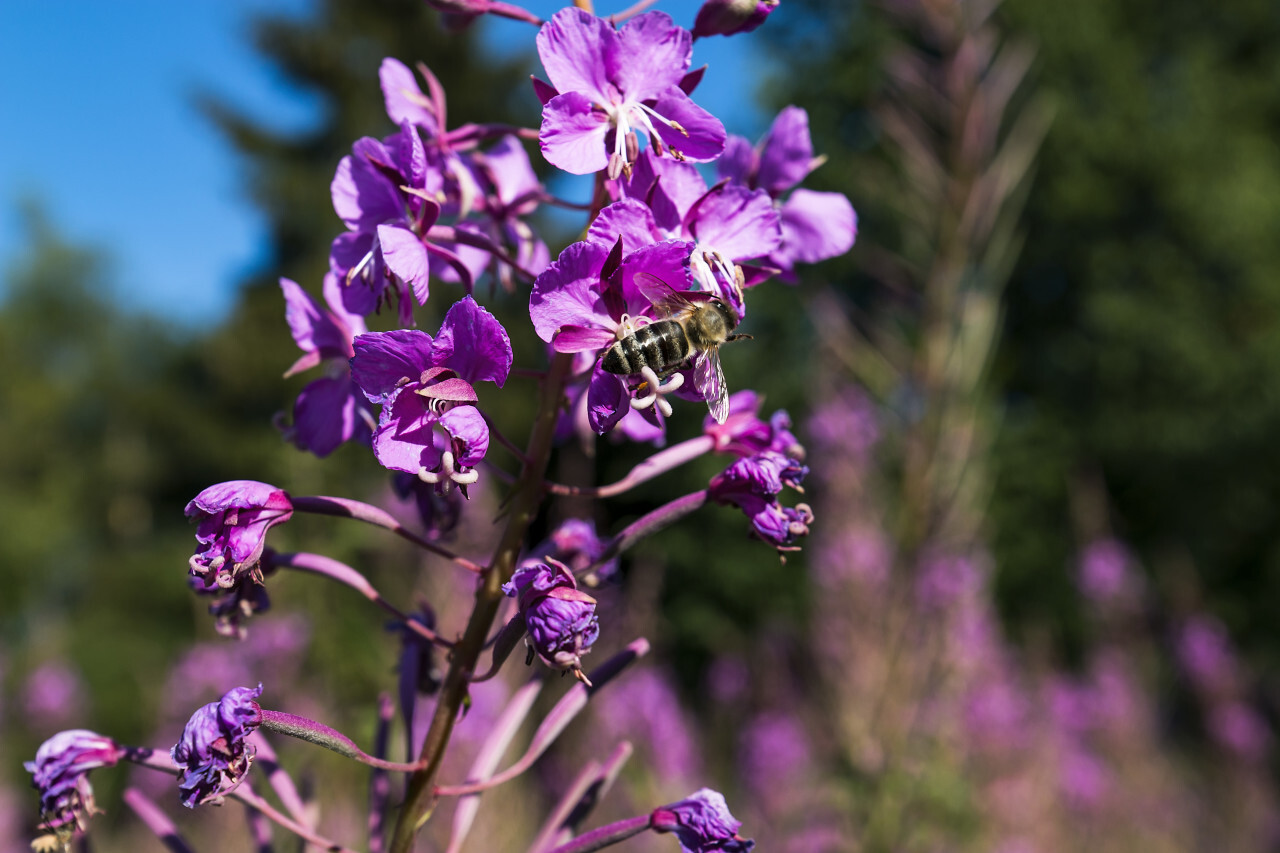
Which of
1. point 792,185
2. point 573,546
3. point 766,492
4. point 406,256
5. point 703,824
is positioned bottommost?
point 703,824

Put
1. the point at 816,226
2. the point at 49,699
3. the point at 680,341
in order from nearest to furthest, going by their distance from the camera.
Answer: the point at 680,341, the point at 816,226, the point at 49,699

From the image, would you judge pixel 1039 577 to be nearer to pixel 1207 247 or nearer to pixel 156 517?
pixel 1207 247

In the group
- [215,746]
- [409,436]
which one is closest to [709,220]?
[409,436]

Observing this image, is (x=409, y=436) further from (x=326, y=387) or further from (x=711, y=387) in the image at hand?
(x=711, y=387)

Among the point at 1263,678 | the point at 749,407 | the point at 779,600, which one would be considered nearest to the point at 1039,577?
the point at 1263,678

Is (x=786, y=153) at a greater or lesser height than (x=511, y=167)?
greater

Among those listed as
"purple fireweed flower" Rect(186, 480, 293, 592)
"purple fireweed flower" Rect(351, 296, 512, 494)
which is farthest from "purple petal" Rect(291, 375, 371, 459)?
"purple fireweed flower" Rect(351, 296, 512, 494)

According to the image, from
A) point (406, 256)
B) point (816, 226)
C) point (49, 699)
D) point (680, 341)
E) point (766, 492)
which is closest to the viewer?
point (406, 256)
